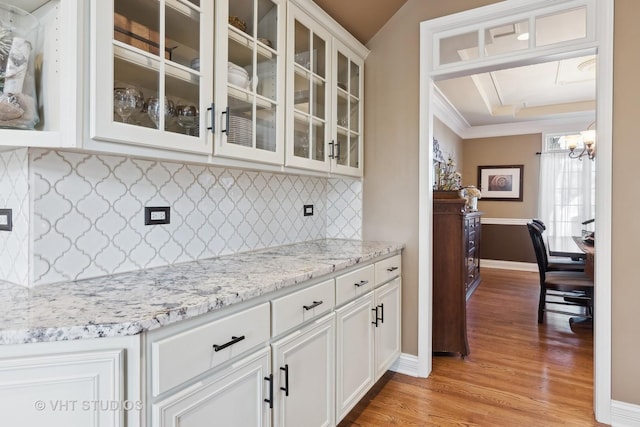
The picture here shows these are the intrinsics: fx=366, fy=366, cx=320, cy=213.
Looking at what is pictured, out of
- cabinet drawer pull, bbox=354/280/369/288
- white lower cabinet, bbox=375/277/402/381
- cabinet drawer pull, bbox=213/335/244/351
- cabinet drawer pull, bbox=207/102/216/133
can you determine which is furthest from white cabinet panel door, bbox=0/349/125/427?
white lower cabinet, bbox=375/277/402/381

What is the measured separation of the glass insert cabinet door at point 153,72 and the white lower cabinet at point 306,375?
89cm

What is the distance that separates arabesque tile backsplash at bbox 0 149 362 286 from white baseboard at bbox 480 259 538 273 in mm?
5428

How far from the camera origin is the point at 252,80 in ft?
5.80

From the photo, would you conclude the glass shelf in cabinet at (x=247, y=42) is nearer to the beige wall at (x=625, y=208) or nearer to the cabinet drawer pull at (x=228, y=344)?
the cabinet drawer pull at (x=228, y=344)

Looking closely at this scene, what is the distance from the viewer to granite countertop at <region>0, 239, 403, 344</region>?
910 mm

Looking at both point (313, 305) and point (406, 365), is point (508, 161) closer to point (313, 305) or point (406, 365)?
point (406, 365)

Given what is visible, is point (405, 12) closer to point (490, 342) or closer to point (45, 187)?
point (45, 187)

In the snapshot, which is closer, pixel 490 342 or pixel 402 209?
pixel 402 209

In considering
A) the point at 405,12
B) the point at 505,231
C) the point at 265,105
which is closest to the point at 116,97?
the point at 265,105

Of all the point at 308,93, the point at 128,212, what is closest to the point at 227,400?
the point at 128,212

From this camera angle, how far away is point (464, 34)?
8.13ft

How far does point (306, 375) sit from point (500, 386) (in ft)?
5.24

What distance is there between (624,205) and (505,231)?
486 centimetres

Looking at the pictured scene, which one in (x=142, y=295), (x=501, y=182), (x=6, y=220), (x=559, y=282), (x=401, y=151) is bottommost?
(x=559, y=282)
